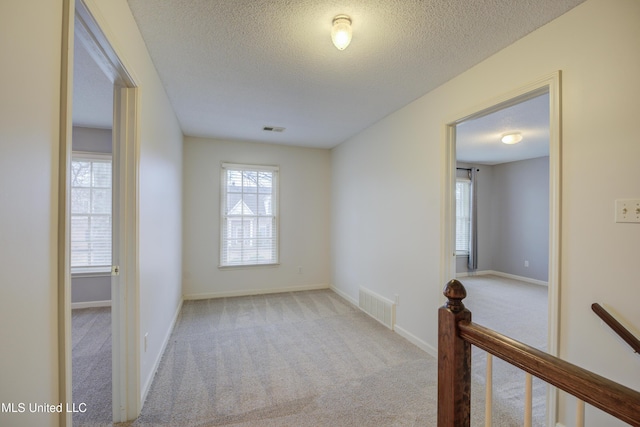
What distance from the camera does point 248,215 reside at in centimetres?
478

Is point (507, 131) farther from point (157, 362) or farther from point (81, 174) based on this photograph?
point (81, 174)

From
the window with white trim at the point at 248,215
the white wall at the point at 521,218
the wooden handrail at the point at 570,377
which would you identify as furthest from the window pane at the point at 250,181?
the white wall at the point at 521,218

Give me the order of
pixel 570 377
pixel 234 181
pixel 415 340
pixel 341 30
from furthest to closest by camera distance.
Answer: pixel 234 181
pixel 415 340
pixel 341 30
pixel 570 377

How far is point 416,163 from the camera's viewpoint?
2.95 m

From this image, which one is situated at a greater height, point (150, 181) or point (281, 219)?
point (150, 181)

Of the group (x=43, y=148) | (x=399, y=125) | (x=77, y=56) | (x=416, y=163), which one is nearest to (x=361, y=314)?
(x=416, y=163)

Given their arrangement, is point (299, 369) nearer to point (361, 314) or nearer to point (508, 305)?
point (361, 314)

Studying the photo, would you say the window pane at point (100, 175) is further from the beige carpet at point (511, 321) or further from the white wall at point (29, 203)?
the beige carpet at point (511, 321)

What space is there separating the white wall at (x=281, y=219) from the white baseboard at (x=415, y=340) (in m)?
2.18

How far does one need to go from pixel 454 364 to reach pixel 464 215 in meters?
6.06

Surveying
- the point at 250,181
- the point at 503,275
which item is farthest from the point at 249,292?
the point at 503,275

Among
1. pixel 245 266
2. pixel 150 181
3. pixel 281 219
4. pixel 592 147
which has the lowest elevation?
pixel 245 266

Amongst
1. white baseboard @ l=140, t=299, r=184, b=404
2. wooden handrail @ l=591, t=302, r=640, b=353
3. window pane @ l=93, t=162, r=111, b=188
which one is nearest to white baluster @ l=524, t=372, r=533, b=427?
wooden handrail @ l=591, t=302, r=640, b=353

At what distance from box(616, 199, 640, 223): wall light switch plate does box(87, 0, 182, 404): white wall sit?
8.62ft
